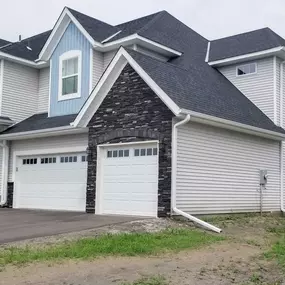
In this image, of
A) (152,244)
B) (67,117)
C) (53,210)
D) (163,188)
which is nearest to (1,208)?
(53,210)

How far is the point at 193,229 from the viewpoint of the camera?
12.0 m

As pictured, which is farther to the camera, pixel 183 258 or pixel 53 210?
pixel 53 210

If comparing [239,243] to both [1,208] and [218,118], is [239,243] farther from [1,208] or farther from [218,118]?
[1,208]

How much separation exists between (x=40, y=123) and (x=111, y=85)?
5211 mm

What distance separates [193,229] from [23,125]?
34.2ft

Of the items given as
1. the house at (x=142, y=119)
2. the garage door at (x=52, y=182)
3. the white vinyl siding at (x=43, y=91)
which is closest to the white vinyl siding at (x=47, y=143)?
the house at (x=142, y=119)

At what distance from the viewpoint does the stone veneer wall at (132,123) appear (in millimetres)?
13250

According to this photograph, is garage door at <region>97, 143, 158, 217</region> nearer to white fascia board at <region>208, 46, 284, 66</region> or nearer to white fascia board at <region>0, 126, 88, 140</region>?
white fascia board at <region>0, 126, 88, 140</region>

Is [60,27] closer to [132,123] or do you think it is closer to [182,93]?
[132,123]

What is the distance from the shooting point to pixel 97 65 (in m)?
18.5

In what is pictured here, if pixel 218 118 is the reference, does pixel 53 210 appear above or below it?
below

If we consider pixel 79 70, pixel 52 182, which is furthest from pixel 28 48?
pixel 52 182

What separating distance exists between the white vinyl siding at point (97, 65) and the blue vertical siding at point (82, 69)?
9.9 inches

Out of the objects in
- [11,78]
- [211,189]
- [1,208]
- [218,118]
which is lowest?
[1,208]
